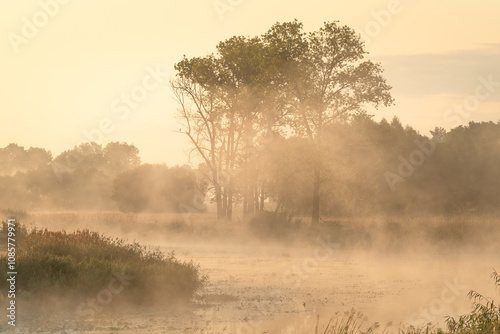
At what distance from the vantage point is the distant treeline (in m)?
43.2

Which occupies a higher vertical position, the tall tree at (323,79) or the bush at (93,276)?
the tall tree at (323,79)

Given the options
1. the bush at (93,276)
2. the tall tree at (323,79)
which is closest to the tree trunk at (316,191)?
the tall tree at (323,79)

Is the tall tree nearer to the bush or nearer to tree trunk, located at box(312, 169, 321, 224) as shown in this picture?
tree trunk, located at box(312, 169, 321, 224)

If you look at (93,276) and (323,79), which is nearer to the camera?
(93,276)

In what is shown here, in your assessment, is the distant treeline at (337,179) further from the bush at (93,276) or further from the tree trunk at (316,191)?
the bush at (93,276)

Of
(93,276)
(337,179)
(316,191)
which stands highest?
(337,179)

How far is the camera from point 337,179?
4338cm

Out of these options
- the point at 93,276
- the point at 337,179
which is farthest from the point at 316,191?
the point at 93,276

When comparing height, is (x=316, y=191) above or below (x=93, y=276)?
above

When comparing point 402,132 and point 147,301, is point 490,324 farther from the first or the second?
point 402,132

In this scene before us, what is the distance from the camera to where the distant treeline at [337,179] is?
142ft

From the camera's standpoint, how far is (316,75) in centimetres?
4325

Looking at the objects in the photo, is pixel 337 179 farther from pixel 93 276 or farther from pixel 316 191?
pixel 93 276

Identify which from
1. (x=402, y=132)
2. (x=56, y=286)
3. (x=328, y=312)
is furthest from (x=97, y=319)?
(x=402, y=132)
